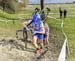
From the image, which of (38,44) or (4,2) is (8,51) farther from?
(4,2)

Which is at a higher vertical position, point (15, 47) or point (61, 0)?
point (15, 47)

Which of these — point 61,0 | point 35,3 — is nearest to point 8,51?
point 35,3

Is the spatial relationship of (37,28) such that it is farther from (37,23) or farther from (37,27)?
(37,23)

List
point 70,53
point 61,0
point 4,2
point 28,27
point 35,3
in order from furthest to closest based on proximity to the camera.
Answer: point 61,0
point 35,3
point 4,2
point 70,53
point 28,27

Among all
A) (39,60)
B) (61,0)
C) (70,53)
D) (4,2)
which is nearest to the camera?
(39,60)

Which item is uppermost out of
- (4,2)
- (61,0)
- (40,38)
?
(40,38)

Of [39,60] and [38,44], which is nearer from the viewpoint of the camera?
[39,60]

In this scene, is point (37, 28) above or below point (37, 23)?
below

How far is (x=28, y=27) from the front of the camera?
529 inches

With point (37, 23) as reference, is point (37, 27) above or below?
below

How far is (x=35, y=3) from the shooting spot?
4978cm

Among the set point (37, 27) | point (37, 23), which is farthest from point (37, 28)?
point (37, 23)

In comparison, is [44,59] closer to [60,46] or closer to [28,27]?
[28,27]

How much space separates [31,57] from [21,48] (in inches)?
53.8
